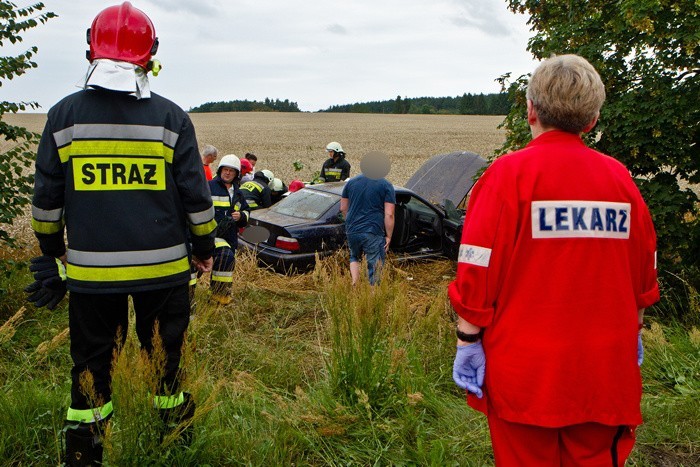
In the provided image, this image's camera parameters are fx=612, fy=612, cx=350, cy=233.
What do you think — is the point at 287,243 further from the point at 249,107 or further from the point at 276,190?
the point at 249,107

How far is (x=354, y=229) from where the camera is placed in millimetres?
7090

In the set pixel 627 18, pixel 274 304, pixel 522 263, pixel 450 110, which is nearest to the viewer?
pixel 522 263

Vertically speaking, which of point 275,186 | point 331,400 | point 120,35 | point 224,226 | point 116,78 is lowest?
point 331,400

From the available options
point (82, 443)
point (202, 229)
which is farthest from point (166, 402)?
point (202, 229)

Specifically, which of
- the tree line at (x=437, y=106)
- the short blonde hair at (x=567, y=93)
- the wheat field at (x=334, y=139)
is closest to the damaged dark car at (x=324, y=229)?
the short blonde hair at (x=567, y=93)

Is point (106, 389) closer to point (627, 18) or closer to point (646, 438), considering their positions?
point (646, 438)

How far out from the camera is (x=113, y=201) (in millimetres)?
2613

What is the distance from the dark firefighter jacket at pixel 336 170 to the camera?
12.5 metres

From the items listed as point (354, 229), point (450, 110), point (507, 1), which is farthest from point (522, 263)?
point (450, 110)

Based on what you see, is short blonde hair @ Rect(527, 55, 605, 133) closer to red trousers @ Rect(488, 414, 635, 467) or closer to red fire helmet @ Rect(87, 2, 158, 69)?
red trousers @ Rect(488, 414, 635, 467)

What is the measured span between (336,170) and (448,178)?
7.79 feet

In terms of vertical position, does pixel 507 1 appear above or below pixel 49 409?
above

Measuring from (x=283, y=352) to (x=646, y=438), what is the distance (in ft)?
8.28

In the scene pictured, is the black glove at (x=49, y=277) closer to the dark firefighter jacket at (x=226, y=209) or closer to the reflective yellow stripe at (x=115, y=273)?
the reflective yellow stripe at (x=115, y=273)
